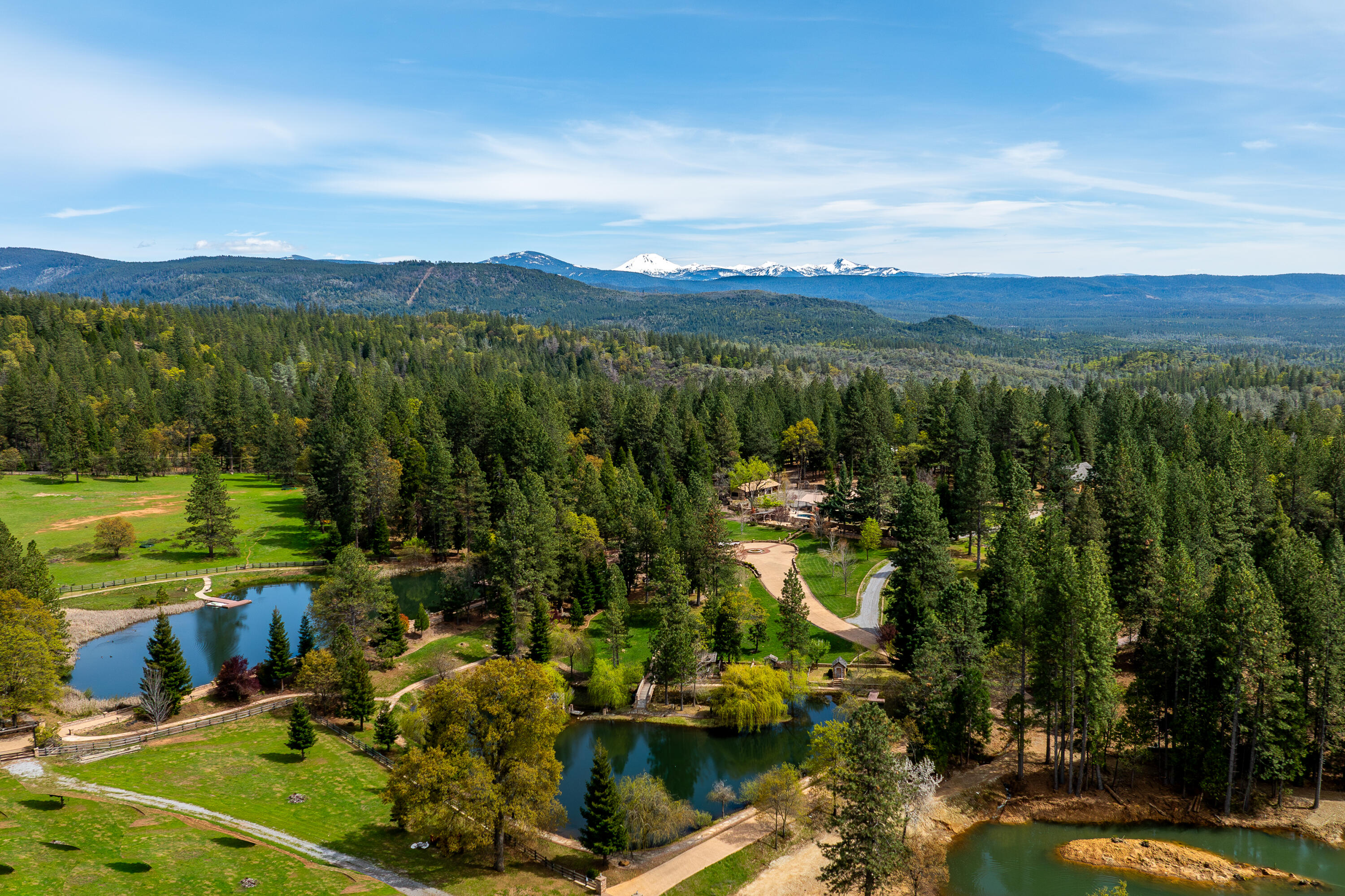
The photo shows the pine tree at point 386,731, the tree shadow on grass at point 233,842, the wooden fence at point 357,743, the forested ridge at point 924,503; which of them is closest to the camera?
the tree shadow on grass at point 233,842

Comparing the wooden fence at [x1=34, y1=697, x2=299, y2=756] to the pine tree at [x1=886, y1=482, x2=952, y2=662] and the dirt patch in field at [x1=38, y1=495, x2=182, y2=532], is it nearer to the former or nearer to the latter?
the pine tree at [x1=886, y1=482, x2=952, y2=662]

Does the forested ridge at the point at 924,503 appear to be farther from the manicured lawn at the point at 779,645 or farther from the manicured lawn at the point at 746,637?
the manicured lawn at the point at 779,645

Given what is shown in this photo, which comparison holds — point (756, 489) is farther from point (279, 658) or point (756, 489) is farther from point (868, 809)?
point (868, 809)

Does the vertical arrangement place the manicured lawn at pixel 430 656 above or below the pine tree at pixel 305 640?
below

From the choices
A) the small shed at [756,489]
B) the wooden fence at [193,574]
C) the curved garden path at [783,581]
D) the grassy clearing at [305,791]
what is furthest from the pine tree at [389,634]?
the small shed at [756,489]

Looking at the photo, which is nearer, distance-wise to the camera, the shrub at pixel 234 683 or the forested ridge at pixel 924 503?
the forested ridge at pixel 924 503

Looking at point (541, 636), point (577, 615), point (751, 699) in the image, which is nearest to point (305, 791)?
point (541, 636)
